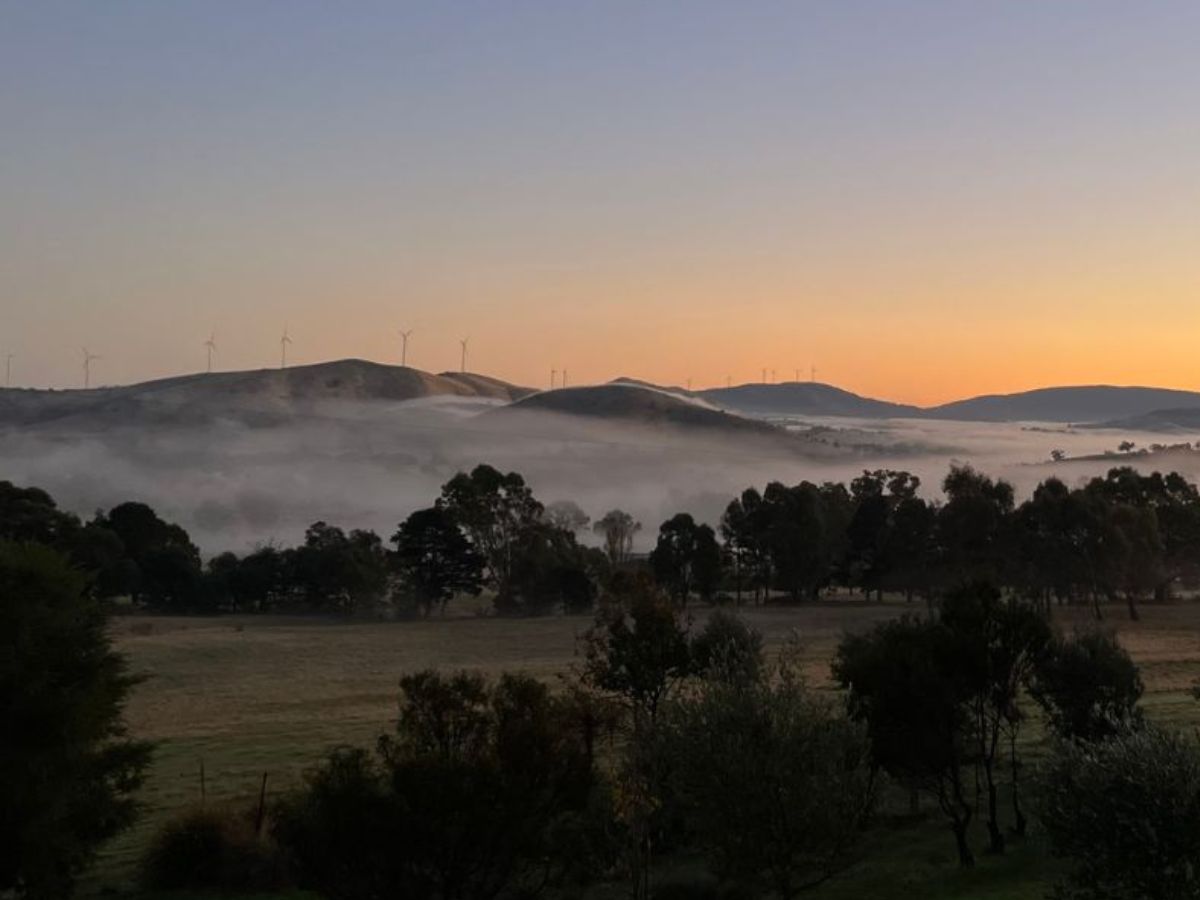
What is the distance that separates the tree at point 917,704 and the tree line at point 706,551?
271ft

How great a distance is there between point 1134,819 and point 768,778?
24.5 ft

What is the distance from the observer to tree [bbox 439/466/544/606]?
5310 inches

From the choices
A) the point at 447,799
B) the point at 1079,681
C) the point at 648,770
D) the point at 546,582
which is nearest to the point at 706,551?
the point at 546,582

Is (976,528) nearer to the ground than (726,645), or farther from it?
farther from it

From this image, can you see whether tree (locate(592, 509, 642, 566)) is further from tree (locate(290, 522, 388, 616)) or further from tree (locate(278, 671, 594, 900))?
tree (locate(278, 671, 594, 900))

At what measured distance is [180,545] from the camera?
138m

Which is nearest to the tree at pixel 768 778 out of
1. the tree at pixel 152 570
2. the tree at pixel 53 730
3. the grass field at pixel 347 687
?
the grass field at pixel 347 687

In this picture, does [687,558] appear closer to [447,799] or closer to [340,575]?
[340,575]

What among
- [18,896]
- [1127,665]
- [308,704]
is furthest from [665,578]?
[18,896]

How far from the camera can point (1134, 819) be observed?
19281mm

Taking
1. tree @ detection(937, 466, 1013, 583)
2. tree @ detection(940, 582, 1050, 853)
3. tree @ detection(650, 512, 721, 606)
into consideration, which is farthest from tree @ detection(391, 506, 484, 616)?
tree @ detection(940, 582, 1050, 853)

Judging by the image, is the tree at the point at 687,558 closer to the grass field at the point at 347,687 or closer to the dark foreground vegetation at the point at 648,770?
the grass field at the point at 347,687

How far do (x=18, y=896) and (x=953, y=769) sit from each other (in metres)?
25.0

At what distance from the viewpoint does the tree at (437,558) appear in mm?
129500
